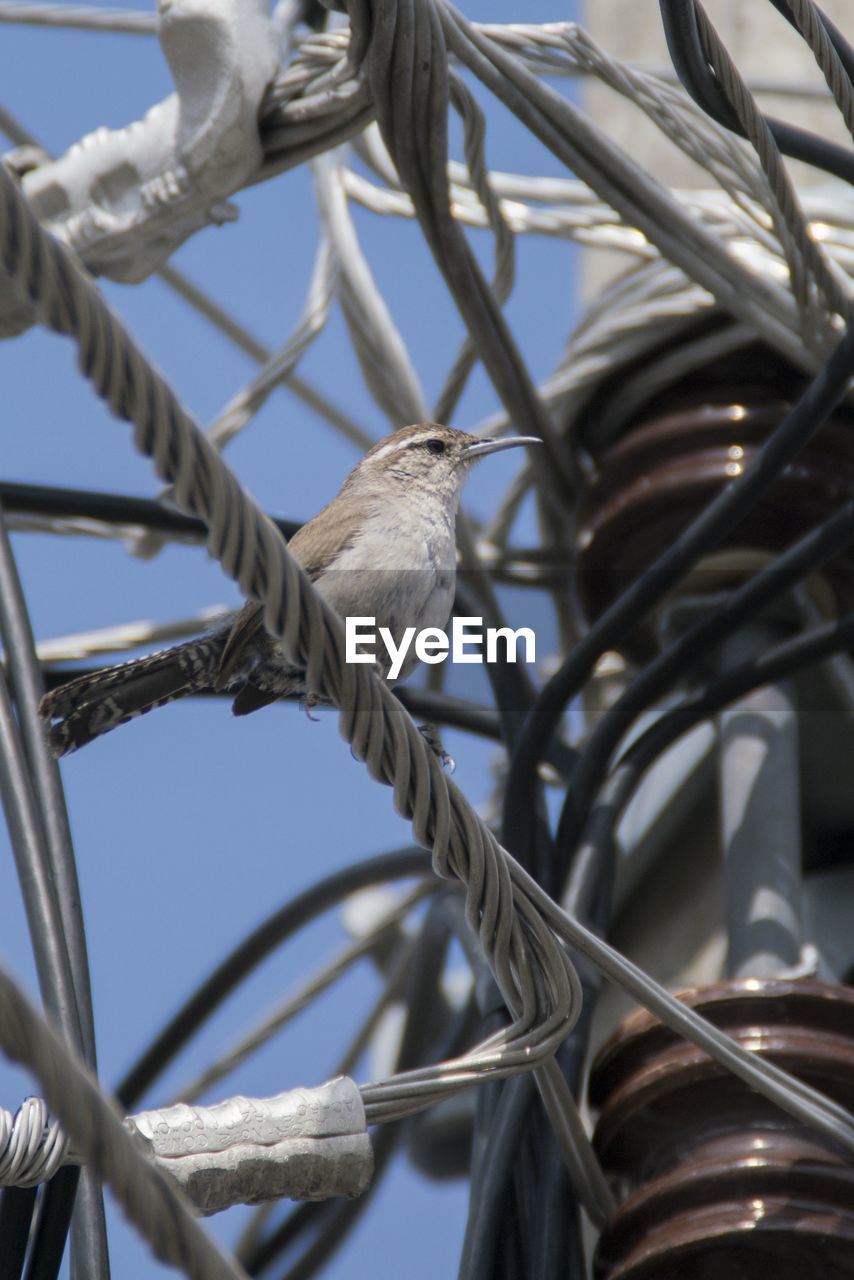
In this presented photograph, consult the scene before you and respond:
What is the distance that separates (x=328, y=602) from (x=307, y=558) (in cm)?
41

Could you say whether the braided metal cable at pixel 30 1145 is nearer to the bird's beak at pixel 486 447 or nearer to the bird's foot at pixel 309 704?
the bird's foot at pixel 309 704

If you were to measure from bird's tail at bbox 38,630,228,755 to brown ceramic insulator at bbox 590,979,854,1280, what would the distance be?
92cm

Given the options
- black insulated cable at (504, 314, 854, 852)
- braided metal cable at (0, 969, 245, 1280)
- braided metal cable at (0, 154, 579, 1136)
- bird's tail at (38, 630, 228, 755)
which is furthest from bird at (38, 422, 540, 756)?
braided metal cable at (0, 969, 245, 1280)

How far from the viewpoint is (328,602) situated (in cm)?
286

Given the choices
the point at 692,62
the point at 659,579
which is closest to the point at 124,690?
the point at 659,579

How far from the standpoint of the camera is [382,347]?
4004 mm

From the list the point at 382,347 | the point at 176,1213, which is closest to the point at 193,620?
the point at 382,347

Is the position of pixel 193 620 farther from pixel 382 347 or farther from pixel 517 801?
pixel 517 801

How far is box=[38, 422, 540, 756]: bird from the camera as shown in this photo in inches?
115

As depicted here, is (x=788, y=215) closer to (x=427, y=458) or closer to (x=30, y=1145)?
(x=427, y=458)

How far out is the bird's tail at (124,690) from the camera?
2.87 metres

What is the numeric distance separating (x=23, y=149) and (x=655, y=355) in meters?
1.39

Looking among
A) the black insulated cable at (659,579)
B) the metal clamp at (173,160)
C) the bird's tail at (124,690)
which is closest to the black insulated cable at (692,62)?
the black insulated cable at (659,579)

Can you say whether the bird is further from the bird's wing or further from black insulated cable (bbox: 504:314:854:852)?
black insulated cable (bbox: 504:314:854:852)
